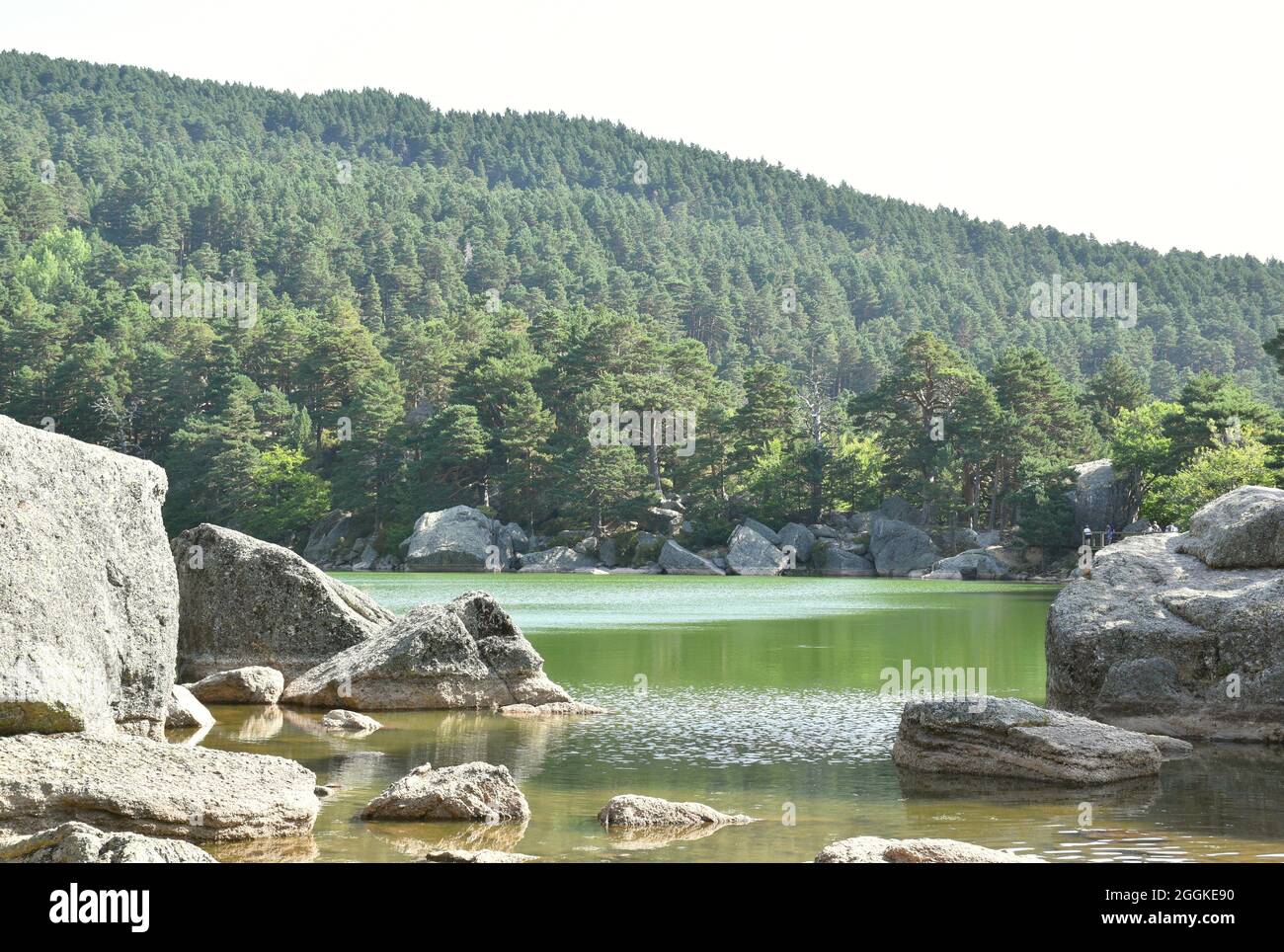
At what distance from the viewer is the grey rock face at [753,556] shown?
73250 millimetres

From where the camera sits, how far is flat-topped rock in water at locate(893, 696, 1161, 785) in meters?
12.3

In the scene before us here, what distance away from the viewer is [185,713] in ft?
50.2

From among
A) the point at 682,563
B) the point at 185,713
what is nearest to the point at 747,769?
the point at 185,713

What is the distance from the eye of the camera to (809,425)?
305 ft

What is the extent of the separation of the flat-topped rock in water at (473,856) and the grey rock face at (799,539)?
213 ft

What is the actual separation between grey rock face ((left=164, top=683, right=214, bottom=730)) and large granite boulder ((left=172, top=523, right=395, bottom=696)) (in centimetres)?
282

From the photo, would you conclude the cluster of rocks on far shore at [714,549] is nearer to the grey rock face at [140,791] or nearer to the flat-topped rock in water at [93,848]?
the grey rock face at [140,791]

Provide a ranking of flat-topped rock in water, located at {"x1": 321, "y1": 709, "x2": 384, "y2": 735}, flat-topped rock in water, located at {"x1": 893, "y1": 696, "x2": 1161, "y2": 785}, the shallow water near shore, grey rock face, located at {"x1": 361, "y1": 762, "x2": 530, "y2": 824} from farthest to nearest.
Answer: flat-topped rock in water, located at {"x1": 321, "y1": 709, "x2": 384, "y2": 735}, flat-topped rock in water, located at {"x1": 893, "y1": 696, "x2": 1161, "y2": 785}, grey rock face, located at {"x1": 361, "y1": 762, "x2": 530, "y2": 824}, the shallow water near shore

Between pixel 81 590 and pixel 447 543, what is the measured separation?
2585 inches

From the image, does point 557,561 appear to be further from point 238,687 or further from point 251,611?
point 238,687

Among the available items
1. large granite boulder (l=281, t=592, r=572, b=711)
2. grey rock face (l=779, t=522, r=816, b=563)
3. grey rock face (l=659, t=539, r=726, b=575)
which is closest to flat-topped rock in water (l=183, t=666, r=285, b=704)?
large granite boulder (l=281, t=592, r=572, b=711)

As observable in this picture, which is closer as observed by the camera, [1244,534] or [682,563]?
[1244,534]

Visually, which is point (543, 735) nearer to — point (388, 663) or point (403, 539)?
point (388, 663)

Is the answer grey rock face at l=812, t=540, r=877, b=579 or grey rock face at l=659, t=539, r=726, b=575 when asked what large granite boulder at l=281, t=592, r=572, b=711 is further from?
grey rock face at l=812, t=540, r=877, b=579
